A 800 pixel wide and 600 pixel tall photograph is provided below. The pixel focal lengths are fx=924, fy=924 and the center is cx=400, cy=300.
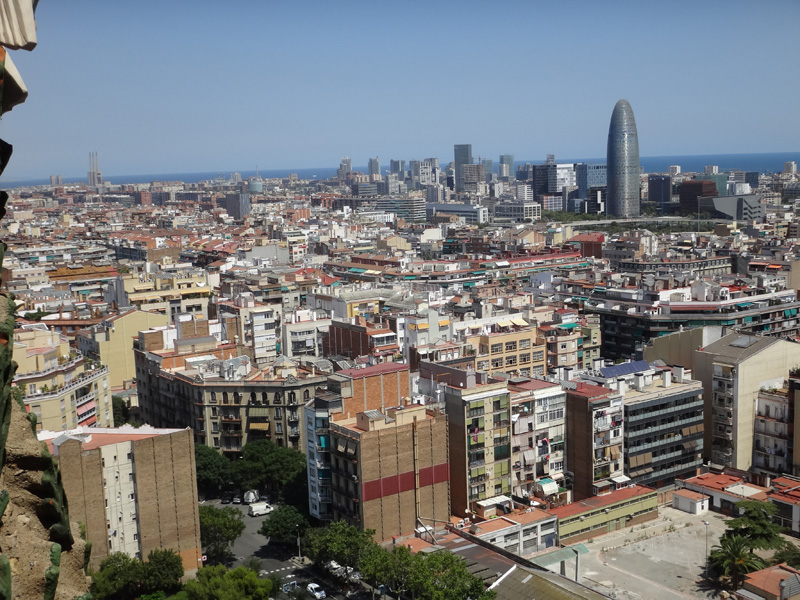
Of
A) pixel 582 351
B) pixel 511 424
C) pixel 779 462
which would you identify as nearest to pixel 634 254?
pixel 582 351

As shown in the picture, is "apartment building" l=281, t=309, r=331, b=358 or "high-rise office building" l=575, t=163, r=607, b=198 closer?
"apartment building" l=281, t=309, r=331, b=358

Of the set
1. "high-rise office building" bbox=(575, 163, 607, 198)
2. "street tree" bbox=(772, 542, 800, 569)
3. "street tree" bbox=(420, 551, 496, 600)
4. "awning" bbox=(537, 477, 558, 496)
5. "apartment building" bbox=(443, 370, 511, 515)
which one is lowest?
"street tree" bbox=(772, 542, 800, 569)

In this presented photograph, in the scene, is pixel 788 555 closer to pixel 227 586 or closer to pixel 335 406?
pixel 335 406

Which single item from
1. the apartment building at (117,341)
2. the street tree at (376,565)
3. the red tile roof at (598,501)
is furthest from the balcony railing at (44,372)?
the red tile roof at (598,501)

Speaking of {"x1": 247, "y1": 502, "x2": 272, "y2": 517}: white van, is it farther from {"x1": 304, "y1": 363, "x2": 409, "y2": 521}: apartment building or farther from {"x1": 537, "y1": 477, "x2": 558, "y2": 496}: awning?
{"x1": 537, "y1": 477, "x2": 558, "y2": 496}: awning

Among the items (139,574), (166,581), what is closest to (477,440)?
(166,581)

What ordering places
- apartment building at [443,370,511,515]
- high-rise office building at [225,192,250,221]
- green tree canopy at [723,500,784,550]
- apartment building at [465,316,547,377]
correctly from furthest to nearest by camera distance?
high-rise office building at [225,192,250,221]
apartment building at [465,316,547,377]
apartment building at [443,370,511,515]
green tree canopy at [723,500,784,550]

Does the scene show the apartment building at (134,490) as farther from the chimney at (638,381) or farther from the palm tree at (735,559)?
the chimney at (638,381)

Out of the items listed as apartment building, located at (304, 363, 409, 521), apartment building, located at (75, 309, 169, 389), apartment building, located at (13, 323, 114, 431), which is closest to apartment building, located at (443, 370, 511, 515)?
apartment building, located at (304, 363, 409, 521)
